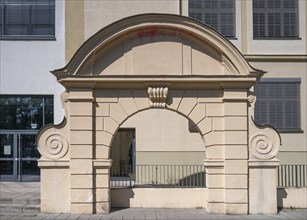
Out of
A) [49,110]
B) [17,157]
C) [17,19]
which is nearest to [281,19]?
[49,110]

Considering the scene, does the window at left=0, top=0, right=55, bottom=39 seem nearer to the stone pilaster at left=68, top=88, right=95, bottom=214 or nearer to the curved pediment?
the curved pediment

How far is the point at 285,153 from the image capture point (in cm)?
2317

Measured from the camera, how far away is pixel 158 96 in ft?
47.1

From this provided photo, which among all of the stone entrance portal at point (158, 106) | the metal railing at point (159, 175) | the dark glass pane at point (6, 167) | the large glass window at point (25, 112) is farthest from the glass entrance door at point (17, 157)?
the stone entrance portal at point (158, 106)

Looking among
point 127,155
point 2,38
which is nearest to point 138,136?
point 127,155

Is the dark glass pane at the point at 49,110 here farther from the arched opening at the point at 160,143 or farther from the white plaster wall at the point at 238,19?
the white plaster wall at the point at 238,19

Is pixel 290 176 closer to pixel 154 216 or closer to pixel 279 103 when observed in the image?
pixel 279 103

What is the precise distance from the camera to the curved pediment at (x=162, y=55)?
14.3 m

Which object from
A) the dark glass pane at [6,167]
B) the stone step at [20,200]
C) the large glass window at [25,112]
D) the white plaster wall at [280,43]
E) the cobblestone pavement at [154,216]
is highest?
the white plaster wall at [280,43]

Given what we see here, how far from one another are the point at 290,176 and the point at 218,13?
8.72 m

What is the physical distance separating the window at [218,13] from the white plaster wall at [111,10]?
1028 mm

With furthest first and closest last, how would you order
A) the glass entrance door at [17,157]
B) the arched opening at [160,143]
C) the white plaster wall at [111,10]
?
the glass entrance door at [17,157] < the white plaster wall at [111,10] < the arched opening at [160,143]

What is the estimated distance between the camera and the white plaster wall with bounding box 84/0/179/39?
23.5m

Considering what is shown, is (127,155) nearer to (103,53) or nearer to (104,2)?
(104,2)
